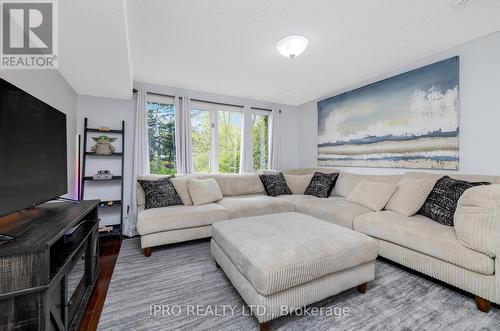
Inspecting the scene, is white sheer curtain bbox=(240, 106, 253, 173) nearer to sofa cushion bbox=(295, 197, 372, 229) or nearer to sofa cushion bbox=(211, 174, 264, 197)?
sofa cushion bbox=(211, 174, 264, 197)

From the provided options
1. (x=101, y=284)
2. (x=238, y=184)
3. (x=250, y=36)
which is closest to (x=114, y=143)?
(x=238, y=184)

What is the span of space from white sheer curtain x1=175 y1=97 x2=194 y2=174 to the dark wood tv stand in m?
2.12

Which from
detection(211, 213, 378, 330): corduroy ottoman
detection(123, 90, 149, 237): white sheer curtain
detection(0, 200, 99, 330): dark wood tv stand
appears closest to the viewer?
detection(0, 200, 99, 330): dark wood tv stand

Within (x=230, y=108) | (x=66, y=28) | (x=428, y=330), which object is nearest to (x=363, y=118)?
(x=230, y=108)

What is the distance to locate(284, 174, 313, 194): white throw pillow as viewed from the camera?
3984 millimetres

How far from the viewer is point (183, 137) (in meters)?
3.64

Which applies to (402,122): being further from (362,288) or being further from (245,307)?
(245,307)

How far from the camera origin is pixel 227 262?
1748 mm

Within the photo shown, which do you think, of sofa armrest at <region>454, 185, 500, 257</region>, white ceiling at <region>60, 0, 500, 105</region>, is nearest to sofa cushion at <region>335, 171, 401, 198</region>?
sofa armrest at <region>454, 185, 500, 257</region>

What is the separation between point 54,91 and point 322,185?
12.5ft

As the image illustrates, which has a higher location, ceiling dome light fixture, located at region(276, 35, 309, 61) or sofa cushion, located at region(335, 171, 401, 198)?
ceiling dome light fixture, located at region(276, 35, 309, 61)

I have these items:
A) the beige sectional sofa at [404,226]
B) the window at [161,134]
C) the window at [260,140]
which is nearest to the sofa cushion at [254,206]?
the beige sectional sofa at [404,226]

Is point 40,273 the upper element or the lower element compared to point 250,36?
lower

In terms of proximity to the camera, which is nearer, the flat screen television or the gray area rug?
the flat screen television
